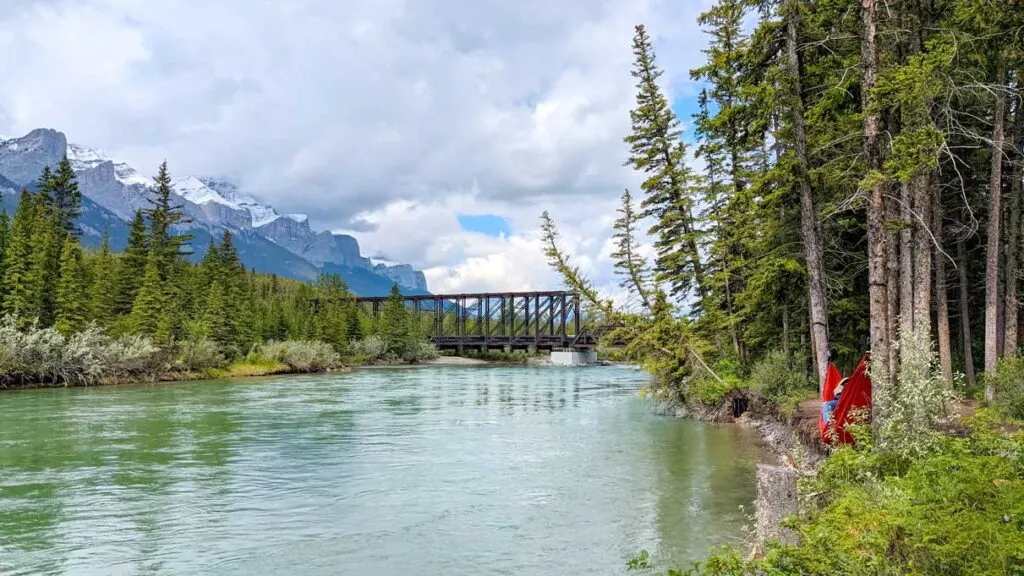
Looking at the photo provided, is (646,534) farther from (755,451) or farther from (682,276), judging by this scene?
(682,276)

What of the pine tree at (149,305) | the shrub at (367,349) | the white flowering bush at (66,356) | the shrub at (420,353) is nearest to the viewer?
the white flowering bush at (66,356)

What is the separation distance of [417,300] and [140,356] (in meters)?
72.1

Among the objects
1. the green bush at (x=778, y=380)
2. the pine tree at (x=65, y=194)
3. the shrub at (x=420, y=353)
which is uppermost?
the pine tree at (x=65, y=194)

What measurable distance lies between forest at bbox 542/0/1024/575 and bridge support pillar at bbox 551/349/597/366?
6581cm

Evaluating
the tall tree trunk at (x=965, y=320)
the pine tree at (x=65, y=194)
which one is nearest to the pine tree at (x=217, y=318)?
the pine tree at (x=65, y=194)

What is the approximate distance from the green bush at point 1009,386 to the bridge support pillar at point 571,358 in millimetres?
80980

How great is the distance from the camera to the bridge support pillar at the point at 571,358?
9438 centimetres

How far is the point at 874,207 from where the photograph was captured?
10938mm

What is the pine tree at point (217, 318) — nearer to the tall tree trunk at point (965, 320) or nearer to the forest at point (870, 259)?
the forest at point (870, 259)

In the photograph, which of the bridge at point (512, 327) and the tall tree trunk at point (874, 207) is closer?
the tall tree trunk at point (874, 207)

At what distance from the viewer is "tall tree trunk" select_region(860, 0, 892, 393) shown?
34.9ft

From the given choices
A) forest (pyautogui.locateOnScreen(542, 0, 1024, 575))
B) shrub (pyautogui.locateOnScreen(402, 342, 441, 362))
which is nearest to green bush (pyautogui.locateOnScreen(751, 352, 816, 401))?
forest (pyautogui.locateOnScreen(542, 0, 1024, 575))

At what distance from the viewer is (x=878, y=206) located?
35.8 ft

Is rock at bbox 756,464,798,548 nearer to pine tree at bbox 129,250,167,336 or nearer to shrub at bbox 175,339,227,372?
shrub at bbox 175,339,227,372
